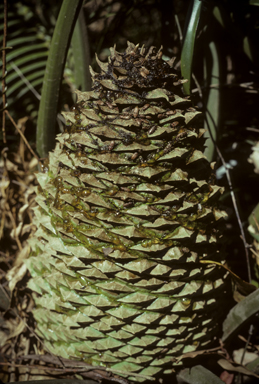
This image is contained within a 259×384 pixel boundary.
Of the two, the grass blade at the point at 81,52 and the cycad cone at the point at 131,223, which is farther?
the grass blade at the point at 81,52

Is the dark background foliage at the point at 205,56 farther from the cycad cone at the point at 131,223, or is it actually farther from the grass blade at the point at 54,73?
the cycad cone at the point at 131,223

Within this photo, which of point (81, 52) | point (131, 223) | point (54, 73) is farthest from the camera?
point (81, 52)

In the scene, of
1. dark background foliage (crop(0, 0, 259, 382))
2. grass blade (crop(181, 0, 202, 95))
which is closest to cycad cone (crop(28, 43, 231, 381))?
grass blade (crop(181, 0, 202, 95))

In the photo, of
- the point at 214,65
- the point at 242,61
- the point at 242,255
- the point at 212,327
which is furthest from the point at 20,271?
the point at 242,61

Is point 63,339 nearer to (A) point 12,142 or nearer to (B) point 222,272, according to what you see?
(B) point 222,272

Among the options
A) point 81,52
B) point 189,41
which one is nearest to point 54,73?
point 81,52

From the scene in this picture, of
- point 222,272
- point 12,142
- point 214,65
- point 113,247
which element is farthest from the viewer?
point 12,142

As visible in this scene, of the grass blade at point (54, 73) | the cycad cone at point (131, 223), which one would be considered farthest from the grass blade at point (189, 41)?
the grass blade at point (54, 73)

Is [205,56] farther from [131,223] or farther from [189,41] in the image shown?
[131,223]
